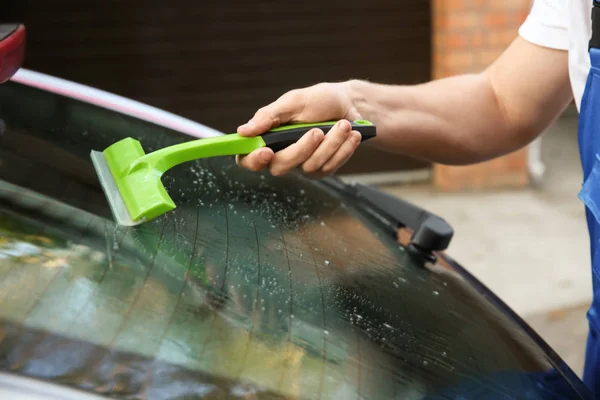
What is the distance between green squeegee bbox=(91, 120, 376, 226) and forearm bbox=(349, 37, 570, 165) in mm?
252

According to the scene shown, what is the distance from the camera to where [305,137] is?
121cm

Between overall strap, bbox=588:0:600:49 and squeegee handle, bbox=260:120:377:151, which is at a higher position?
overall strap, bbox=588:0:600:49

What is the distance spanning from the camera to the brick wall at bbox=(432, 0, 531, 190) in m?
4.89

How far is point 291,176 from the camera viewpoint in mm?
1686

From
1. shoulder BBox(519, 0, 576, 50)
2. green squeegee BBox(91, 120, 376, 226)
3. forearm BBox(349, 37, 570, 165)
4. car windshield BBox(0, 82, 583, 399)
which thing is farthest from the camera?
forearm BBox(349, 37, 570, 165)

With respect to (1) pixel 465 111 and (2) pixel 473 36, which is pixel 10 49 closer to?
(1) pixel 465 111

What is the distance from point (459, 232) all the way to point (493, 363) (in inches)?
137

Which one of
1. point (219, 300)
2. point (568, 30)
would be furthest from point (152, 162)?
point (568, 30)

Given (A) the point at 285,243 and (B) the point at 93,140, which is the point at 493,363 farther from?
(B) the point at 93,140

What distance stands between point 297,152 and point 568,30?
56 cm

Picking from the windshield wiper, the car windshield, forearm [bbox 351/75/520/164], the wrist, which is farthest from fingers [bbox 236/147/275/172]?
the windshield wiper

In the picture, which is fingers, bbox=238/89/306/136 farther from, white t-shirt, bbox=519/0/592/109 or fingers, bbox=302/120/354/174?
white t-shirt, bbox=519/0/592/109

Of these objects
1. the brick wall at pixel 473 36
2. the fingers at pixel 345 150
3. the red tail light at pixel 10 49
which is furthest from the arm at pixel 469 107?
the brick wall at pixel 473 36

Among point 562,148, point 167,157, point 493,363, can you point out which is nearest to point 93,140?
point 167,157
